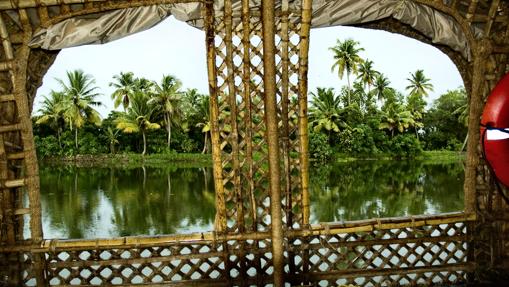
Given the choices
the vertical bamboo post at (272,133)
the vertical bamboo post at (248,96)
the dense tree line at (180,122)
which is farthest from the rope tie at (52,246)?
the dense tree line at (180,122)

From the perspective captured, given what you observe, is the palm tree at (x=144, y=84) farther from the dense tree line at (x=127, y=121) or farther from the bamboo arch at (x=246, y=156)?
the bamboo arch at (x=246, y=156)

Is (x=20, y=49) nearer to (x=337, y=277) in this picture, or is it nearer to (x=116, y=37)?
(x=116, y=37)

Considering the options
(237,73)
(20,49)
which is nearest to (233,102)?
(237,73)

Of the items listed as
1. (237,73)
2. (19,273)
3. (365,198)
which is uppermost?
(237,73)

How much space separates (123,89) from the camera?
1939 cm

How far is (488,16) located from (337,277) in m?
2.26

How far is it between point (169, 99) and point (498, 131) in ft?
54.0

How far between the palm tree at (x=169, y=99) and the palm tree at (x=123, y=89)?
1.98 m

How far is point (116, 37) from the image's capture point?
2.86 m

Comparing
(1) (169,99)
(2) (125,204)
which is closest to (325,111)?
(1) (169,99)

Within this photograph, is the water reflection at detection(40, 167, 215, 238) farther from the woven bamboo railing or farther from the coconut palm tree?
the coconut palm tree

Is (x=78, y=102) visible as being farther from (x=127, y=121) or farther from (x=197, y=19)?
(x=197, y=19)

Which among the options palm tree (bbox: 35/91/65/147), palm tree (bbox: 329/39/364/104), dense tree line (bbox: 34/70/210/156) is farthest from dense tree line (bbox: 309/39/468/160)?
palm tree (bbox: 35/91/65/147)

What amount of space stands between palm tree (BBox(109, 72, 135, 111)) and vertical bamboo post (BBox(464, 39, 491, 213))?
1811 cm
